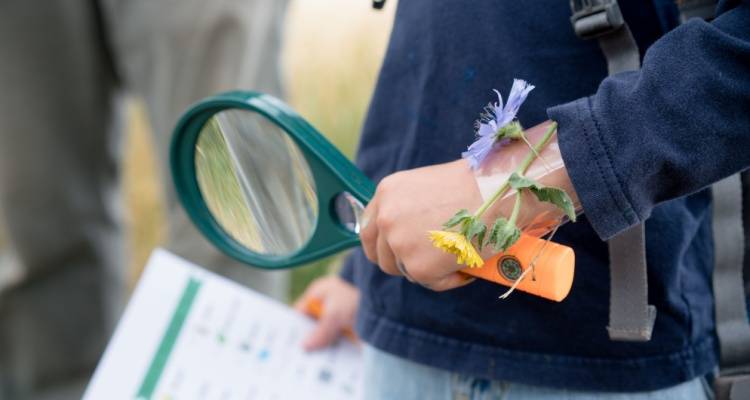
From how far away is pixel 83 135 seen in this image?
1.72 meters

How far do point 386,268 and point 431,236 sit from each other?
116mm

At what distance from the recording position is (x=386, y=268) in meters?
0.67

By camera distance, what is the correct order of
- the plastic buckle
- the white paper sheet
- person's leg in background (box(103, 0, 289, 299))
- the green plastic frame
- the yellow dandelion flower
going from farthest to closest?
person's leg in background (box(103, 0, 289, 299))
the white paper sheet
the green plastic frame
the plastic buckle
the yellow dandelion flower

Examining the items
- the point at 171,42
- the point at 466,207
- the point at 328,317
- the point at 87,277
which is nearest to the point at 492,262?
the point at 466,207

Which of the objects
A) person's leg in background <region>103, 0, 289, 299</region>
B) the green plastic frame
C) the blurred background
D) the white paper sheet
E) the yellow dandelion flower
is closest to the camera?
the yellow dandelion flower

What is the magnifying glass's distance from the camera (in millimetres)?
771

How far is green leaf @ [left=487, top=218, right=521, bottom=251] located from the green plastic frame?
0.19m

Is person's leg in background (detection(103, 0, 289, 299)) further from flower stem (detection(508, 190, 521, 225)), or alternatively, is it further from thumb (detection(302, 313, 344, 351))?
flower stem (detection(508, 190, 521, 225))

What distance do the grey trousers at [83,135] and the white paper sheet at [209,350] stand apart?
1.78 feet

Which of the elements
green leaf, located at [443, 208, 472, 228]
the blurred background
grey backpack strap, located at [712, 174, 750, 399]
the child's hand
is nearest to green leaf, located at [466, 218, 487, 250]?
green leaf, located at [443, 208, 472, 228]

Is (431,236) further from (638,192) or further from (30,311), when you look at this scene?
(30,311)

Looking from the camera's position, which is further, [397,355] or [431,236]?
[397,355]

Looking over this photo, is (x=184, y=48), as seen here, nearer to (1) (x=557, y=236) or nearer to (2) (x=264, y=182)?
(2) (x=264, y=182)

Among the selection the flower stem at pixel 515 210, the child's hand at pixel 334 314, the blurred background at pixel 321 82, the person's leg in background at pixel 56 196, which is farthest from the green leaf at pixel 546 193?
the blurred background at pixel 321 82
